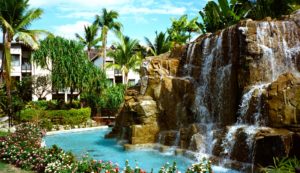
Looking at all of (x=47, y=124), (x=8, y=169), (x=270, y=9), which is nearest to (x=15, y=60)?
(x=47, y=124)

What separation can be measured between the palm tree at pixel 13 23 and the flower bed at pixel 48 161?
15.0 metres

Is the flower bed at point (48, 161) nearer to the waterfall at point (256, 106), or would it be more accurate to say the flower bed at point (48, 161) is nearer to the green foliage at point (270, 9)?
the waterfall at point (256, 106)

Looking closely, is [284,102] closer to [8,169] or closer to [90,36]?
[8,169]

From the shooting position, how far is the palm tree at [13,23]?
32325 mm

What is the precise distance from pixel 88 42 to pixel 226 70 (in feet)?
131

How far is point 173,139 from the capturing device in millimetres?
23016

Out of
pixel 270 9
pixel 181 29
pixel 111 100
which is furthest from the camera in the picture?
pixel 181 29

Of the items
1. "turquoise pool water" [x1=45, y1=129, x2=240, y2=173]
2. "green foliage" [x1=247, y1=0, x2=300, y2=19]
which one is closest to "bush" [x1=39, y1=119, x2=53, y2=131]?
"turquoise pool water" [x1=45, y1=129, x2=240, y2=173]

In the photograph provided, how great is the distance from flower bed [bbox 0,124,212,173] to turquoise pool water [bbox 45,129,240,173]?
269 centimetres

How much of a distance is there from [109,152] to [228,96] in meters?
7.98

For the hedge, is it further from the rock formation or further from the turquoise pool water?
the rock formation

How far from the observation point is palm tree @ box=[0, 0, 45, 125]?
3233cm

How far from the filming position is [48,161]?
13.2 m

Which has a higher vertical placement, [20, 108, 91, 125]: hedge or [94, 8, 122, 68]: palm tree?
[94, 8, 122, 68]: palm tree
